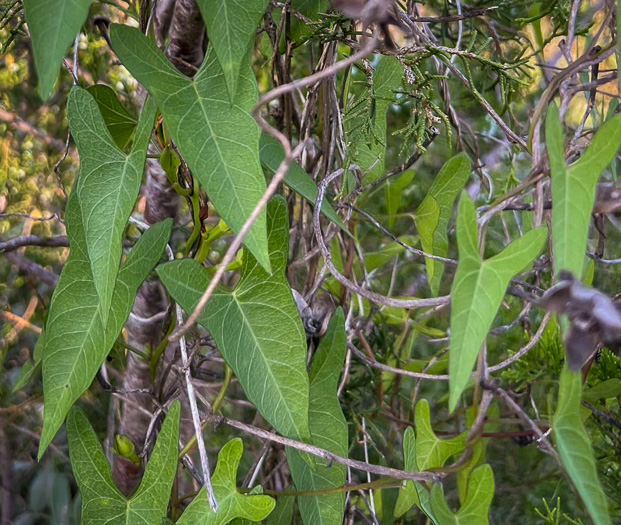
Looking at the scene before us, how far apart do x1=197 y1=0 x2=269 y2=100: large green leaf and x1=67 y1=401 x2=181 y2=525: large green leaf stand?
237 millimetres

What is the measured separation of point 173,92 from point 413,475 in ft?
0.98

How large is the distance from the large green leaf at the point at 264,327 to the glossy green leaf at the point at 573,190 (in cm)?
18

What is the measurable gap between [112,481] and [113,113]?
0.29 metres

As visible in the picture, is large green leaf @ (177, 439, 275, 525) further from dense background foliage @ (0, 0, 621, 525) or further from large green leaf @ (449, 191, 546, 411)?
large green leaf @ (449, 191, 546, 411)

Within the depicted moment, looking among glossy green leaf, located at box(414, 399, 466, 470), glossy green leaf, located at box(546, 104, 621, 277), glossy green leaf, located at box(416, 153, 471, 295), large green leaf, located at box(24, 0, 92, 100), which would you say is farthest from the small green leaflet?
large green leaf, located at box(24, 0, 92, 100)

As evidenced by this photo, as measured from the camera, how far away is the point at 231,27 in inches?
14.8

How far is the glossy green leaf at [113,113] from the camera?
53 cm

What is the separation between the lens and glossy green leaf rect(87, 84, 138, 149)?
528 mm

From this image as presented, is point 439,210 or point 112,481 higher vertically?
point 439,210

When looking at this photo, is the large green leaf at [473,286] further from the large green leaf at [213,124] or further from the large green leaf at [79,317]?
the large green leaf at [79,317]

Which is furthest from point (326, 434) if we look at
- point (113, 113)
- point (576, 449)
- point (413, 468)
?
point (113, 113)

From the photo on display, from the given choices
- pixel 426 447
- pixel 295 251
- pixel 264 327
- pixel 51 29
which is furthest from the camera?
pixel 295 251

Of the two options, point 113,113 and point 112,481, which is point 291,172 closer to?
point 113,113

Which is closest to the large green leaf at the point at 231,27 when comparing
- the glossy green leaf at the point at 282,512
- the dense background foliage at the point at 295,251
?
the dense background foliage at the point at 295,251
